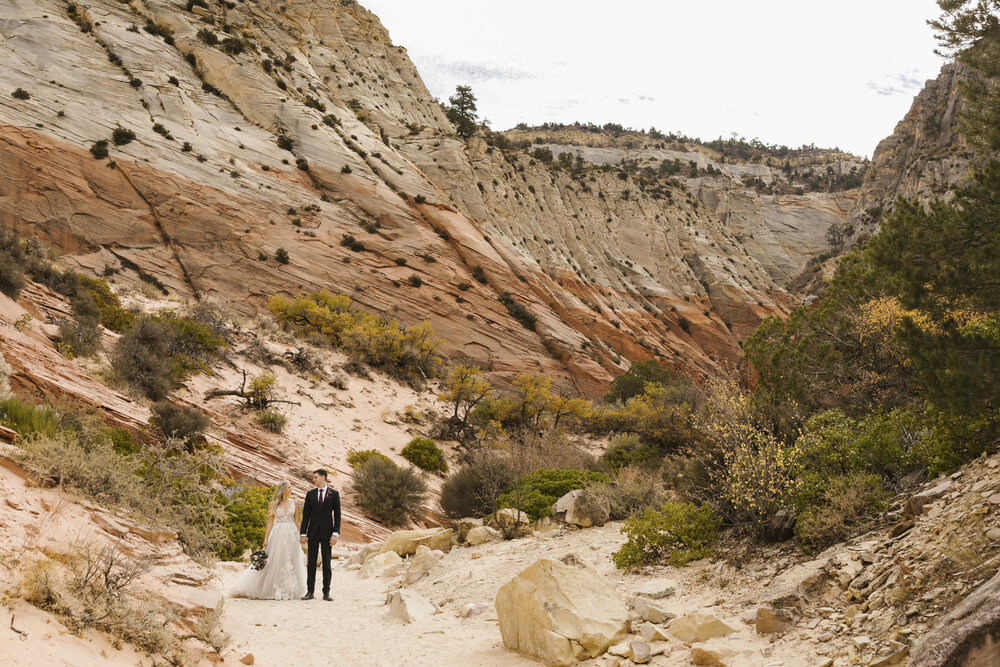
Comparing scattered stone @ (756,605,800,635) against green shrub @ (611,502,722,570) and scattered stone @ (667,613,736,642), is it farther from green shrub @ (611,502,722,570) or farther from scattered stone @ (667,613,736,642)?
green shrub @ (611,502,722,570)

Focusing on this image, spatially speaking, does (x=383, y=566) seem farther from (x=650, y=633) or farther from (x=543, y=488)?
(x=650, y=633)

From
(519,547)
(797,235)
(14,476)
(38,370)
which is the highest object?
(797,235)

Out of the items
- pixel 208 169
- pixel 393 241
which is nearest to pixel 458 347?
pixel 393 241

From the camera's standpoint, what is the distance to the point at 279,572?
24.4ft

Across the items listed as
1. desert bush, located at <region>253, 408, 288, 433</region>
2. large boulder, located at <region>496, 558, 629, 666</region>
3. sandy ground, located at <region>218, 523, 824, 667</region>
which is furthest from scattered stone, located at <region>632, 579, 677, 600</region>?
desert bush, located at <region>253, 408, 288, 433</region>

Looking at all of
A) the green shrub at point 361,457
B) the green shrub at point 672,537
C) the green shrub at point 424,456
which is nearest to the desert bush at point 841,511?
the green shrub at point 672,537

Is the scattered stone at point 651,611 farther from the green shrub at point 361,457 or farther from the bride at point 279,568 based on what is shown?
the green shrub at point 361,457

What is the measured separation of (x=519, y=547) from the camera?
920 centimetres

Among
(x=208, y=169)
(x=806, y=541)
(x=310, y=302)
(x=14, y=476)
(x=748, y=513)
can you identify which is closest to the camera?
(x=14, y=476)

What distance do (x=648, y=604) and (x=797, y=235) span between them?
82331 millimetres

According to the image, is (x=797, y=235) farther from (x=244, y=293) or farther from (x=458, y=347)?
(x=244, y=293)

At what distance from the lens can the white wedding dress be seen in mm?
7281

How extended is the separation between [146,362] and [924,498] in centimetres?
1506

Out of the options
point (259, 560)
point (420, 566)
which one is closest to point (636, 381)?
point (420, 566)
